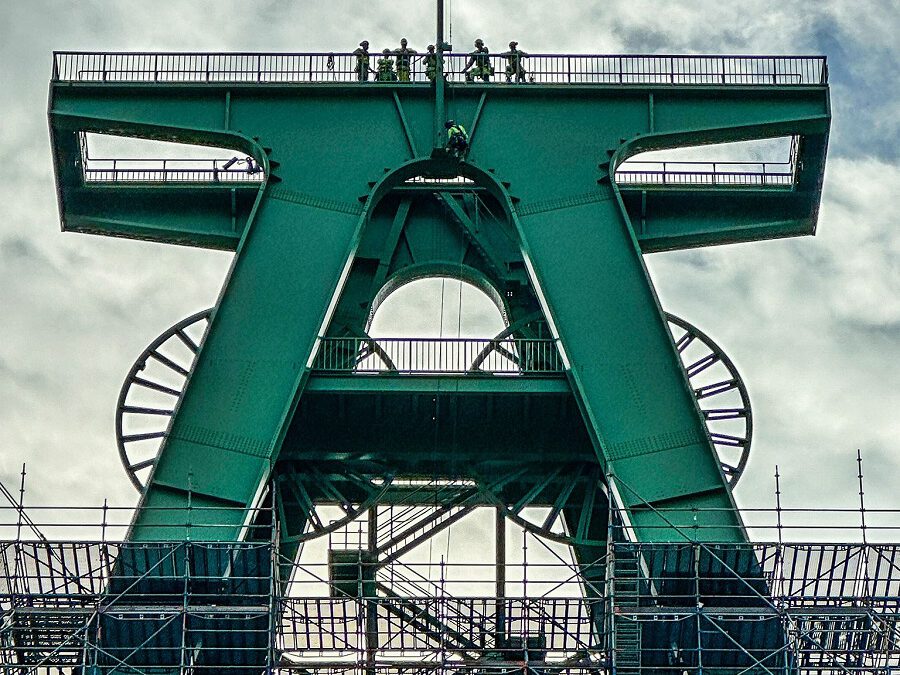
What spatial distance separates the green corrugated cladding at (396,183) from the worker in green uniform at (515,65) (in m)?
0.69

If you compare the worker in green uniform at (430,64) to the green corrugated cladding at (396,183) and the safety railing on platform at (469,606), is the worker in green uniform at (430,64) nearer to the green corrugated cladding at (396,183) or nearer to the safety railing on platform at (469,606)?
the green corrugated cladding at (396,183)

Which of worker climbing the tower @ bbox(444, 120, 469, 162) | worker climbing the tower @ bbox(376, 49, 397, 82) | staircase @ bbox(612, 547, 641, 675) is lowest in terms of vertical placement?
staircase @ bbox(612, 547, 641, 675)

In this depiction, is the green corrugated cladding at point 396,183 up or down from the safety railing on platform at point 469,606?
up

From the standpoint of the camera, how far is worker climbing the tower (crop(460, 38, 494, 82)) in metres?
38.7

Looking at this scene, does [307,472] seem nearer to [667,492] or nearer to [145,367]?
[145,367]

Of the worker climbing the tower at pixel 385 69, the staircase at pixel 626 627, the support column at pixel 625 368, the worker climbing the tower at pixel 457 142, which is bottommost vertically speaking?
the staircase at pixel 626 627

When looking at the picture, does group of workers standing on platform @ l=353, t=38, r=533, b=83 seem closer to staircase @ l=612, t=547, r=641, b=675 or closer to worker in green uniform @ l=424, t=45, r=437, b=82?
worker in green uniform @ l=424, t=45, r=437, b=82

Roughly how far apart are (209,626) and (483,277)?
9850mm

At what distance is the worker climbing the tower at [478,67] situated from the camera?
1524 inches

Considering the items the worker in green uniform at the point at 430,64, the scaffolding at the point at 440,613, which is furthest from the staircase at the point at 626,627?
the worker in green uniform at the point at 430,64

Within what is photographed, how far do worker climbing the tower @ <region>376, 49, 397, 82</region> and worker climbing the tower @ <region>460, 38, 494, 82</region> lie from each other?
1311 millimetres

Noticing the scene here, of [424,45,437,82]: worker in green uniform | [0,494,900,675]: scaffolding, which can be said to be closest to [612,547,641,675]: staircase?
[0,494,900,675]: scaffolding

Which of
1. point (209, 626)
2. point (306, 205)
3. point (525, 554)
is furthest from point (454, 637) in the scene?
point (306, 205)

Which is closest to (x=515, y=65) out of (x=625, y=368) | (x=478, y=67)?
(x=478, y=67)
